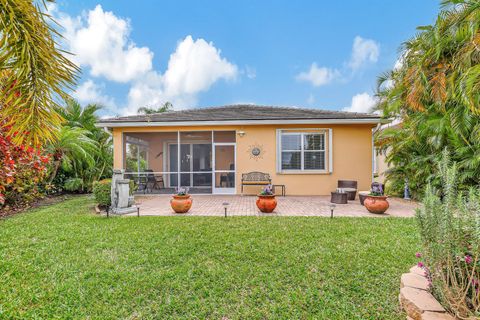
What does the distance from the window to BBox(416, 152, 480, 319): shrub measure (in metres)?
9.21

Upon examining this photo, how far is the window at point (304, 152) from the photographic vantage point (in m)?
11.8

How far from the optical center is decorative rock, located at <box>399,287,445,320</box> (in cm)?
241

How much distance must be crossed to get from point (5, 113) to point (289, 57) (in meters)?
19.1

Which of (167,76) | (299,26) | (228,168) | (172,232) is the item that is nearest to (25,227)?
(172,232)

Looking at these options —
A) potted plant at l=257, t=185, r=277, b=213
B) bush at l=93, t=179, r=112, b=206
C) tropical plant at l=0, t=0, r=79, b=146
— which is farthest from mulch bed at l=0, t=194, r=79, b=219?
potted plant at l=257, t=185, r=277, b=213

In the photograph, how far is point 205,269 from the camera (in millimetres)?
3846

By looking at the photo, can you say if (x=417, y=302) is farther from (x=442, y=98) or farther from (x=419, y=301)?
(x=442, y=98)

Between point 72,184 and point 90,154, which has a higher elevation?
point 90,154

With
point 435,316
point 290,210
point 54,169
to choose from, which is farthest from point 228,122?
point 435,316

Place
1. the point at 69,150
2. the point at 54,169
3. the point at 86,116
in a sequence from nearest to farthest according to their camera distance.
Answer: the point at 54,169
the point at 69,150
the point at 86,116

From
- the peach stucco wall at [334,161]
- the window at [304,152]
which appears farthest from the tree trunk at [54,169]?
the window at [304,152]

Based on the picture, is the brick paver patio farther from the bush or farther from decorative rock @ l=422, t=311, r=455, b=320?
decorative rock @ l=422, t=311, r=455, b=320

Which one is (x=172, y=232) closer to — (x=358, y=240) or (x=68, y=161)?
(x=358, y=240)

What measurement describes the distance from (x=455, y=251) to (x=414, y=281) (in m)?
0.96
